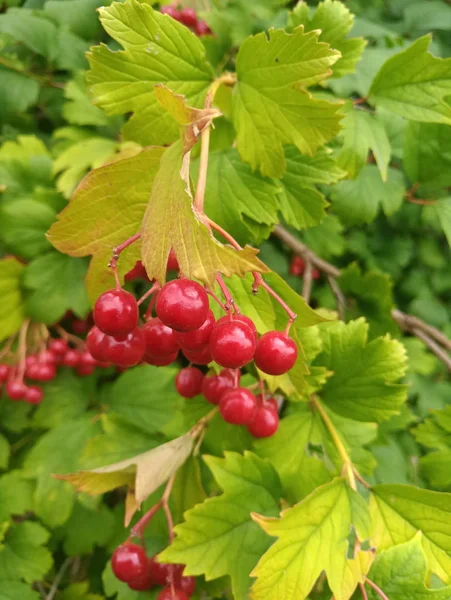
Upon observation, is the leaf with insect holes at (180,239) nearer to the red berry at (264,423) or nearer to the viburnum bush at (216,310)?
the viburnum bush at (216,310)

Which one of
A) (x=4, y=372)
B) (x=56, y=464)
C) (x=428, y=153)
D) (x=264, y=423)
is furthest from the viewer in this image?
(x=4, y=372)

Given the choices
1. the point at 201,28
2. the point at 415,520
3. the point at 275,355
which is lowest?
the point at 415,520

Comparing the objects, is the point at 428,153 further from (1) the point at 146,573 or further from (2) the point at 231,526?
(1) the point at 146,573

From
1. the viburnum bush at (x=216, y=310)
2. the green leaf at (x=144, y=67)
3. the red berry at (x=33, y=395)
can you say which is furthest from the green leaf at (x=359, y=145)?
the red berry at (x=33, y=395)

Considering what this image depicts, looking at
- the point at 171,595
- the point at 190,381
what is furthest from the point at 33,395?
the point at 171,595

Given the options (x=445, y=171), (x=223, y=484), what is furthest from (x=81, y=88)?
(x=223, y=484)
